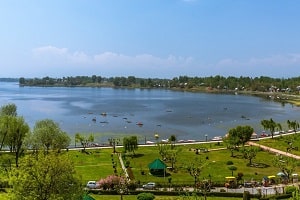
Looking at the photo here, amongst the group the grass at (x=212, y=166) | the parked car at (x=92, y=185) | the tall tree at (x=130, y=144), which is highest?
the tall tree at (x=130, y=144)

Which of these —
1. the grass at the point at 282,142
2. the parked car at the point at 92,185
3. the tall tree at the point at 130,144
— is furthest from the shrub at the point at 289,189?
the tall tree at the point at 130,144

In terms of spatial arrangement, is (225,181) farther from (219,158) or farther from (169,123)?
(169,123)

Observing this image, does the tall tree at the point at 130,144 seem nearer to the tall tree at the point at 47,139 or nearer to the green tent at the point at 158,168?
the tall tree at the point at 47,139

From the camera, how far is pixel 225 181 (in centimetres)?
4856

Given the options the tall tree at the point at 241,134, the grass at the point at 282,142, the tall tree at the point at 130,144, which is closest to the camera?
the tall tree at the point at 130,144

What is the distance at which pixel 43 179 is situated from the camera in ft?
92.1

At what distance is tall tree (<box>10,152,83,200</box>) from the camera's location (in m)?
28.0

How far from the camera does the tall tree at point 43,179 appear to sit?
28.0 meters

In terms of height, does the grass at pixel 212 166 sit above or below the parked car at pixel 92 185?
below

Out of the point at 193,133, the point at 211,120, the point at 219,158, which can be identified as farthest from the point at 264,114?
the point at 219,158

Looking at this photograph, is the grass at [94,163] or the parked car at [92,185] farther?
the grass at [94,163]

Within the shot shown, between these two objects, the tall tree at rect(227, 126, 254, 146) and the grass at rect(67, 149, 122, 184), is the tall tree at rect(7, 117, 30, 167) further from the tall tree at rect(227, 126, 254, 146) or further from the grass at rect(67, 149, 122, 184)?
the tall tree at rect(227, 126, 254, 146)

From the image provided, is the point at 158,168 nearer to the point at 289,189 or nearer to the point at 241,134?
the point at 289,189

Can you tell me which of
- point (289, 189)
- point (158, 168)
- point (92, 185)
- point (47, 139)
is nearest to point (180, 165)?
point (158, 168)
